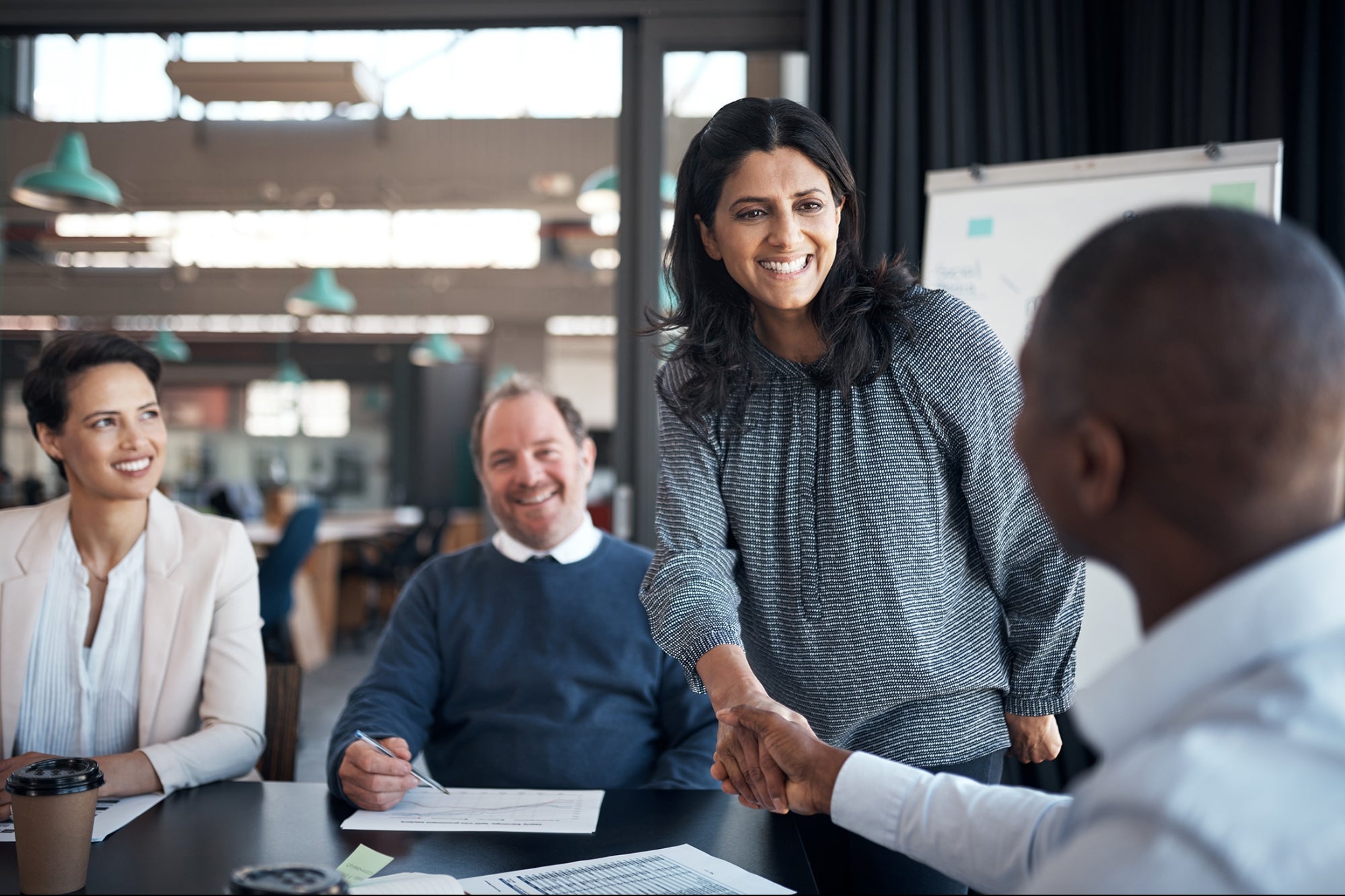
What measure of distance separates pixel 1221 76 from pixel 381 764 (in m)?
2.78

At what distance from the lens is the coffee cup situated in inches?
43.7

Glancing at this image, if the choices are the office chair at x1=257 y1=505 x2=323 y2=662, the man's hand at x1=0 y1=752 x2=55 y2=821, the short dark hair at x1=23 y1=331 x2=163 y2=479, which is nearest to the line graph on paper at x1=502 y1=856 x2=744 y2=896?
the man's hand at x1=0 y1=752 x2=55 y2=821

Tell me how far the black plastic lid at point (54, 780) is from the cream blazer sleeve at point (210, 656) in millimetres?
562

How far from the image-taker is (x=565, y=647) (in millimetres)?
2039

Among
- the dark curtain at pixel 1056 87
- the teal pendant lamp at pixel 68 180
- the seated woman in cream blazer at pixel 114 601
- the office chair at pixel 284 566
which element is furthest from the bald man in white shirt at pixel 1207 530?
the teal pendant lamp at pixel 68 180

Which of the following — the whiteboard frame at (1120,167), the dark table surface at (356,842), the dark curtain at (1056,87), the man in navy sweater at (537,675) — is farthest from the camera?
the dark curtain at (1056,87)

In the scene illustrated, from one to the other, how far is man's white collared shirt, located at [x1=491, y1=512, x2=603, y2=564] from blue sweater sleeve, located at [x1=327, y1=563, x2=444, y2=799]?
153 mm

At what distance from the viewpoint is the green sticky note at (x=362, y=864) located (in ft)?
3.88

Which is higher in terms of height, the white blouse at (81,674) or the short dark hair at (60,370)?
the short dark hair at (60,370)

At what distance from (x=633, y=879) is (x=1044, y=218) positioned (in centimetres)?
235

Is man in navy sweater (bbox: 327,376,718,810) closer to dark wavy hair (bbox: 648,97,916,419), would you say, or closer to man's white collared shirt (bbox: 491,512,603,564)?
man's white collared shirt (bbox: 491,512,603,564)

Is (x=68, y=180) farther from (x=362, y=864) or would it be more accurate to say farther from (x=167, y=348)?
(x=362, y=864)

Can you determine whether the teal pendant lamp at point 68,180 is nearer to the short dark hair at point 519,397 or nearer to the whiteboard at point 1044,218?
the short dark hair at point 519,397

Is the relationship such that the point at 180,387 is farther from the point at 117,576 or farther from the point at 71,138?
the point at 117,576
